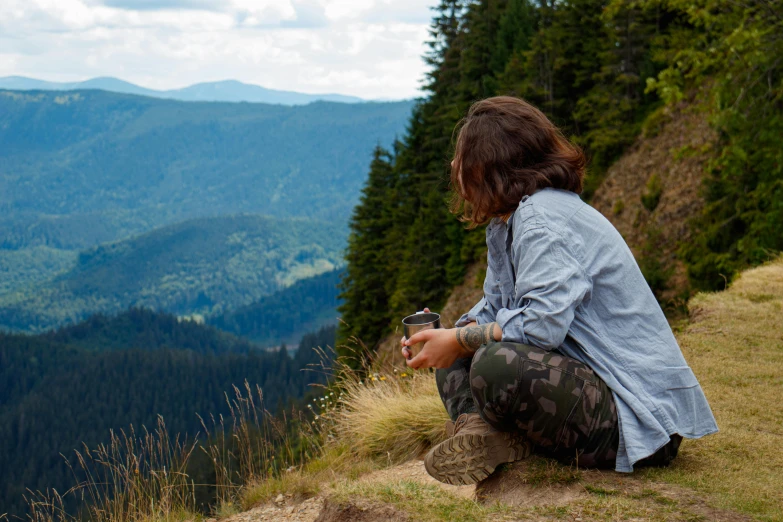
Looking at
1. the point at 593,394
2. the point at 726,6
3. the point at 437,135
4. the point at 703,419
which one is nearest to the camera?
the point at 593,394

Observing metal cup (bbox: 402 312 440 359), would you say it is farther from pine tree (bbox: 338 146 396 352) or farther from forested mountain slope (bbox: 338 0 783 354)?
pine tree (bbox: 338 146 396 352)

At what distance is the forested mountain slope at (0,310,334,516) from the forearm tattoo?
94.3m

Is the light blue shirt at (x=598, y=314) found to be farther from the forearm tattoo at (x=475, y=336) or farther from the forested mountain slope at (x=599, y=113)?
the forested mountain slope at (x=599, y=113)

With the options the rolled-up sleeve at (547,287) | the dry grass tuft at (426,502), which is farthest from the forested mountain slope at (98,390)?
the rolled-up sleeve at (547,287)

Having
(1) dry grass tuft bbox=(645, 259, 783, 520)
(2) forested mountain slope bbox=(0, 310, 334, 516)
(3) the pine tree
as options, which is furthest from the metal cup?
(2) forested mountain slope bbox=(0, 310, 334, 516)

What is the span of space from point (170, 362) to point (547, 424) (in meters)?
138

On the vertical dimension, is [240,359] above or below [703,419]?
below

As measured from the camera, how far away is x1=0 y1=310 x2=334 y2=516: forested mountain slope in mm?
105000

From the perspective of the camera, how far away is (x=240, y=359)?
13300 centimetres

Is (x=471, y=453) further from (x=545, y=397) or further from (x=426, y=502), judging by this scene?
(x=545, y=397)

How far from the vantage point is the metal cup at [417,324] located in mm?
3404

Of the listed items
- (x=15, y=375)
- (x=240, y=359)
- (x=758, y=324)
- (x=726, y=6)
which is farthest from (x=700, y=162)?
(x=15, y=375)

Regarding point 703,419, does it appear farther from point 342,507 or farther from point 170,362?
point 170,362

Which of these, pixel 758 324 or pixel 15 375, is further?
pixel 15 375
